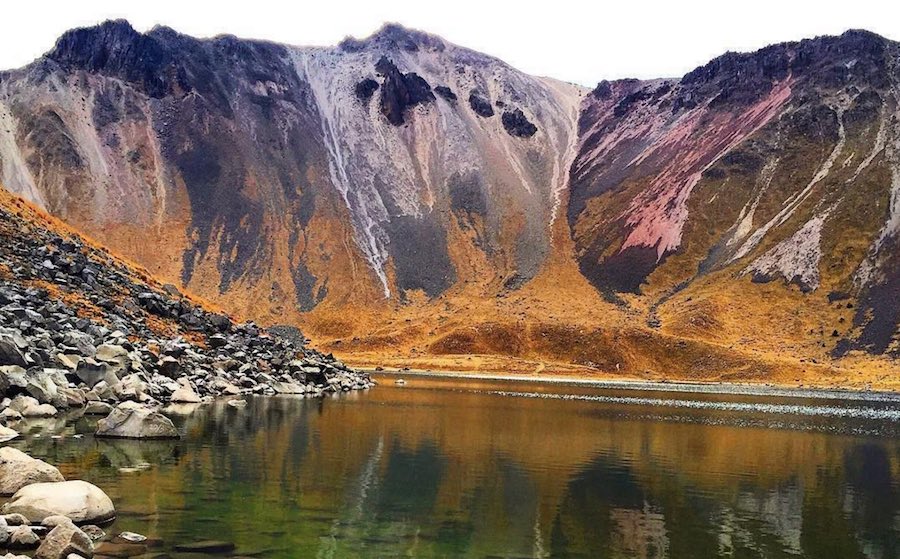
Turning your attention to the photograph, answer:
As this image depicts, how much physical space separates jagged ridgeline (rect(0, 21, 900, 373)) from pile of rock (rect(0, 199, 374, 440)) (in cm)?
7545

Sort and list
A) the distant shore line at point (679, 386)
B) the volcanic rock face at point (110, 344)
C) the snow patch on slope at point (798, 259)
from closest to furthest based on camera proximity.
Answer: the volcanic rock face at point (110, 344) < the distant shore line at point (679, 386) < the snow patch on slope at point (798, 259)

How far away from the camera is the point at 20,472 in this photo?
20.9 metres

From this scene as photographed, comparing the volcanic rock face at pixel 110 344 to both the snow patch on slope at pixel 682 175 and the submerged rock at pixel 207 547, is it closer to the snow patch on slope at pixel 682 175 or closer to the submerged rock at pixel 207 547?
the submerged rock at pixel 207 547

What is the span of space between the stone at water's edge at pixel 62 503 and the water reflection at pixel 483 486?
67 cm

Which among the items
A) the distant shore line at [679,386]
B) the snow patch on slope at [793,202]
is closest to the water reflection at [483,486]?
the distant shore line at [679,386]

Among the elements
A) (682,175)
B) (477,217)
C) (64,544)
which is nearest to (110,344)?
(64,544)

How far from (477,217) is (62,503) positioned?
564 feet

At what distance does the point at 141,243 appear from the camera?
16125 centimetres

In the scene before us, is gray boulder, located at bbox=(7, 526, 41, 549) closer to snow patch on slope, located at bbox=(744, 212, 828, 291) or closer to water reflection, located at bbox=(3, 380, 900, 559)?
water reflection, located at bbox=(3, 380, 900, 559)

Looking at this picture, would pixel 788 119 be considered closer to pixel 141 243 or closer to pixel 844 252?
pixel 844 252

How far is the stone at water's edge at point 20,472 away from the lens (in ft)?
67.5

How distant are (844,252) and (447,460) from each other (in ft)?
455

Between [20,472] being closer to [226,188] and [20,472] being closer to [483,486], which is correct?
[483,486]

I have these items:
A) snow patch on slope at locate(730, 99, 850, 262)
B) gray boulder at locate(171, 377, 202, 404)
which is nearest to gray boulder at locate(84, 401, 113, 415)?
gray boulder at locate(171, 377, 202, 404)
